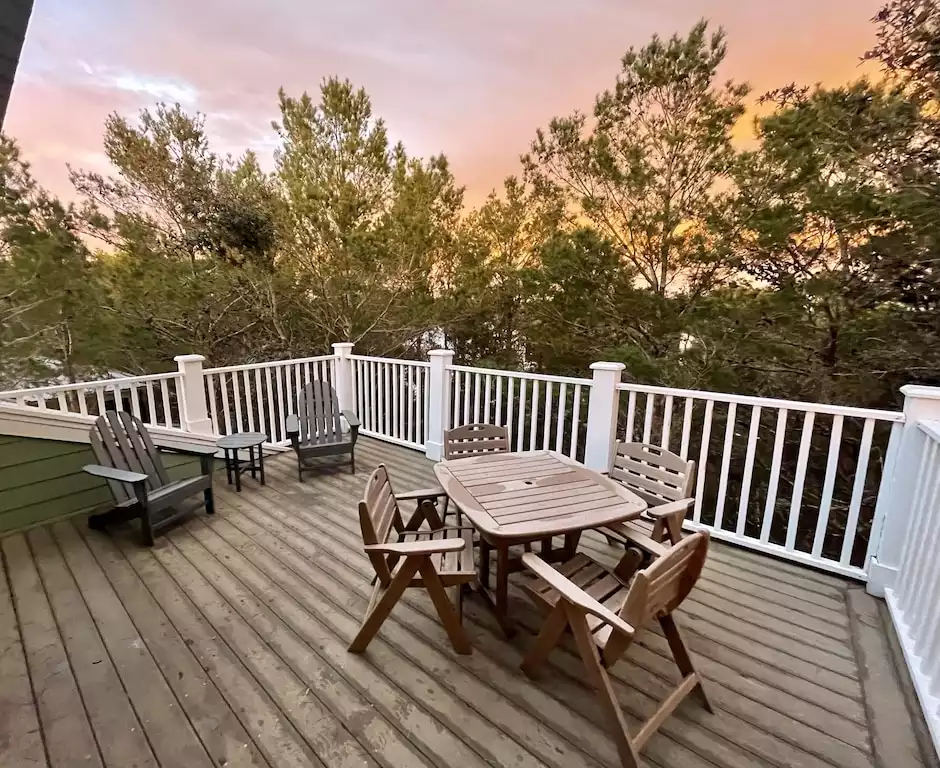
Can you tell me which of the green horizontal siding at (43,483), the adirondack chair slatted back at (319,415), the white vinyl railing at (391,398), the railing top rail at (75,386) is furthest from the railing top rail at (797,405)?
the green horizontal siding at (43,483)

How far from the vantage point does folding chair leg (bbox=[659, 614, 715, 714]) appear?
5.55 ft

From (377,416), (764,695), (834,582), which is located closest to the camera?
(764,695)

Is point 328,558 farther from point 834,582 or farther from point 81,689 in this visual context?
point 834,582

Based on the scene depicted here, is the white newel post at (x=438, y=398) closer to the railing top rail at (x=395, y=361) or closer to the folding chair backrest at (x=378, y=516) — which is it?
the railing top rail at (x=395, y=361)

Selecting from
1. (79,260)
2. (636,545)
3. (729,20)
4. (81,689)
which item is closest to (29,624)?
(81,689)

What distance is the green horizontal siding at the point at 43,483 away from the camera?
2982 millimetres

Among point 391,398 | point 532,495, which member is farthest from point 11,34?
point 391,398

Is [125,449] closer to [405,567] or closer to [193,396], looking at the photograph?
[193,396]

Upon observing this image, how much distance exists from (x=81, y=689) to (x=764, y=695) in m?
2.84

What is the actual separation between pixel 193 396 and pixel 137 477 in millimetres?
1521

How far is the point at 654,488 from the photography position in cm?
260

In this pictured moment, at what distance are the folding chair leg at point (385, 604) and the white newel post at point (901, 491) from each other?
8.14ft

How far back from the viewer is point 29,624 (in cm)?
218

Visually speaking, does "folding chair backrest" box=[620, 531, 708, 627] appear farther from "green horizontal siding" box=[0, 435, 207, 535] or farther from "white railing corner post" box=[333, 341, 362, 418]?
"white railing corner post" box=[333, 341, 362, 418]
